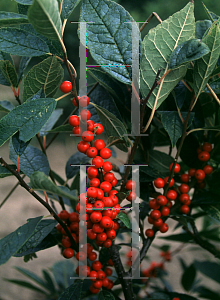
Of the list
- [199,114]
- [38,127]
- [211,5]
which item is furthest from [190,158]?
[211,5]

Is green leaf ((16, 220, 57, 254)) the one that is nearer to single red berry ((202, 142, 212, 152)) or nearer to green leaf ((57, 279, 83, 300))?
green leaf ((57, 279, 83, 300))

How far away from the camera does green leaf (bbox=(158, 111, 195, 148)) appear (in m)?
0.23

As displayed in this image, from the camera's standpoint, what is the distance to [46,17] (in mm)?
154

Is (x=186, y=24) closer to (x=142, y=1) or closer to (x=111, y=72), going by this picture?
(x=111, y=72)

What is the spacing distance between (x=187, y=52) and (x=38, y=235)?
0.62 ft

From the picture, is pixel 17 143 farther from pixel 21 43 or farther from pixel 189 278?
pixel 189 278

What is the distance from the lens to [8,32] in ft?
0.63

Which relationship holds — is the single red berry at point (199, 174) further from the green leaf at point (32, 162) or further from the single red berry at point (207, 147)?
the green leaf at point (32, 162)

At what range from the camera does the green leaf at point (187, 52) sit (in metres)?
0.18

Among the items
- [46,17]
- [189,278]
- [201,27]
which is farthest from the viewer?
[189,278]

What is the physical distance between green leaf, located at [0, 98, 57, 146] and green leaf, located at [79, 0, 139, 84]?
52 mm

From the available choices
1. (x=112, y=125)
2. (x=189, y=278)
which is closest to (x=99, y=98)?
(x=112, y=125)

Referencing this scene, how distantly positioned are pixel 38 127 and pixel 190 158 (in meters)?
0.18

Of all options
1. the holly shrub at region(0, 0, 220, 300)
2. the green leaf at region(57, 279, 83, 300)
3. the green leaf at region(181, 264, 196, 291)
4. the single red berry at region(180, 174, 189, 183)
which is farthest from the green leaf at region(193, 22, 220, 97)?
the green leaf at region(181, 264, 196, 291)
